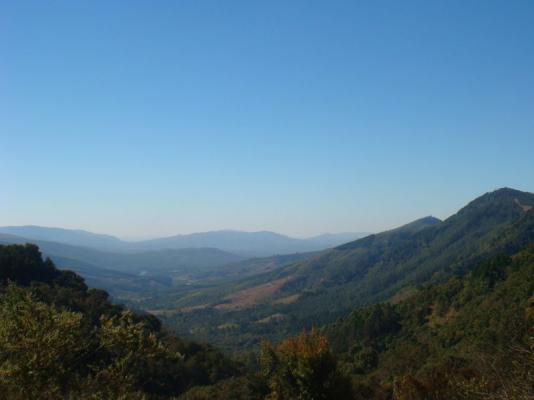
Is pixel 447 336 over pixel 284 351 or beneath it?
beneath

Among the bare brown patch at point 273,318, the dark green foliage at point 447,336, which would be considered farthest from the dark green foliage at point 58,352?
the bare brown patch at point 273,318

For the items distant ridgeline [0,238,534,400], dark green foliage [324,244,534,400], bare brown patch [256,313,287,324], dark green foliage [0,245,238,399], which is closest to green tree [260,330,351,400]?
distant ridgeline [0,238,534,400]

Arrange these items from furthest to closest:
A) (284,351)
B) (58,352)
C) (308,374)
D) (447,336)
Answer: (447,336) → (284,351) → (308,374) → (58,352)

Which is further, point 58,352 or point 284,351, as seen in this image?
point 284,351

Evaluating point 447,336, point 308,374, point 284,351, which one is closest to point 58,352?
point 308,374

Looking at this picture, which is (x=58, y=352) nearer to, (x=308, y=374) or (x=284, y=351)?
(x=308, y=374)

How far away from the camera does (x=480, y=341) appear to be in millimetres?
51469

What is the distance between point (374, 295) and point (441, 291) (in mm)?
92928

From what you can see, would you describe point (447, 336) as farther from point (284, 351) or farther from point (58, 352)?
point (58, 352)

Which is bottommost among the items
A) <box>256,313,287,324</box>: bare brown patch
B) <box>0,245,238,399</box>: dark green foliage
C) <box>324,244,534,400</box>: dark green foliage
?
<box>256,313,287,324</box>: bare brown patch

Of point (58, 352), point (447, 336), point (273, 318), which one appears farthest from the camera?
point (273, 318)

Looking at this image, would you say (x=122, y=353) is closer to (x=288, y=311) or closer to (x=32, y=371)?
(x=32, y=371)

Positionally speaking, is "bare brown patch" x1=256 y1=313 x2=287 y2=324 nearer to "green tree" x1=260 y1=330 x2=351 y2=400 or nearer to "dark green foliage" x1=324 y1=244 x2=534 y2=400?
"dark green foliage" x1=324 y1=244 x2=534 y2=400

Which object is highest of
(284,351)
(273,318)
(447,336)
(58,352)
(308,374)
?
(58,352)
